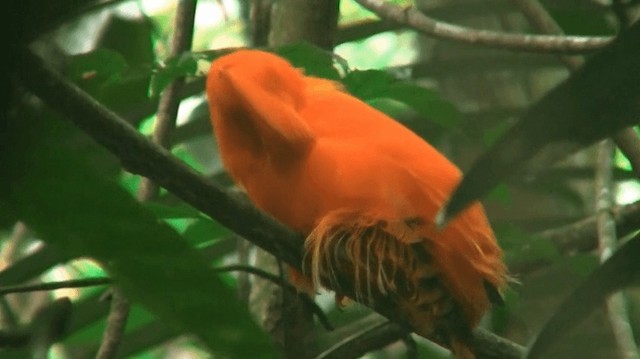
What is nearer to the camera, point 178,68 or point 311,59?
point 178,68

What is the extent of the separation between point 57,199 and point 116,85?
0.74 m

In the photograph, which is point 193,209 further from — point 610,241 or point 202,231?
point 610,241

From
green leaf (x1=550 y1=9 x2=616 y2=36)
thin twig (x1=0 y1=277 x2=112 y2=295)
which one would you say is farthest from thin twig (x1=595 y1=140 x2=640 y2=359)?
thin twig (x1=0 y1=277 x2=112 y2=295)

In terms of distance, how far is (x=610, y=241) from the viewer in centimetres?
126

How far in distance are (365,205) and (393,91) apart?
0.30 m

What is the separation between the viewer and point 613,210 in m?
1.39

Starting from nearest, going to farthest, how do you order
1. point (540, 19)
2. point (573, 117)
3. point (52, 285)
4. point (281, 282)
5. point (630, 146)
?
point (573, 117) → point (52, 285) → point (281, 282) → point (630, 146) → point (540, 19)

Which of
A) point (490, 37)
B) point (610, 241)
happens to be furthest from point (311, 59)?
point (610, 241)

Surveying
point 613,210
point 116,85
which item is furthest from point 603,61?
point 613,210

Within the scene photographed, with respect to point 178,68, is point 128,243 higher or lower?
higher

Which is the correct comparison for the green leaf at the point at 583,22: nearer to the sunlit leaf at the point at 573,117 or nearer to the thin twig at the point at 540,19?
the thin twig at the point at 540,19

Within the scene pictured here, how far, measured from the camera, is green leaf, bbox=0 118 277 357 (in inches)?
17.6

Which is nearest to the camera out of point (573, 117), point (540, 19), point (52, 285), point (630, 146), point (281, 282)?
point (573, 117)

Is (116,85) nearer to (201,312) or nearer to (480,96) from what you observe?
(201,312)
